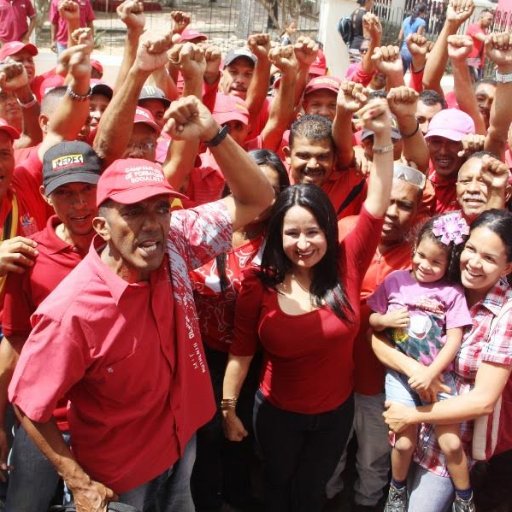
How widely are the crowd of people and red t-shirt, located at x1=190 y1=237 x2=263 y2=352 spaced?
1 cm

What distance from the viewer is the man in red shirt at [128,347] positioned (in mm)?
2240

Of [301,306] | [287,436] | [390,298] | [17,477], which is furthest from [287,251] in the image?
[17,477]

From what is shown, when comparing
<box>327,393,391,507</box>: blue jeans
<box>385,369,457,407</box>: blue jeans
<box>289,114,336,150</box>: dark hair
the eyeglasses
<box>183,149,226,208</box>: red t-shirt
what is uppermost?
<box>289,114,336,150</box>: dark hair

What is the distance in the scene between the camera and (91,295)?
228 centimetres

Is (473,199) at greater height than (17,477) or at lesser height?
greater

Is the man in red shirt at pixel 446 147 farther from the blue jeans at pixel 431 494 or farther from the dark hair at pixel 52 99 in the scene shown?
the dark hair at pixel 52 99

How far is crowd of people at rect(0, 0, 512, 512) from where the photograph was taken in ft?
7.86

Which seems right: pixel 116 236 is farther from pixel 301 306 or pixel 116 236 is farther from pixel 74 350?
pixel 301 306

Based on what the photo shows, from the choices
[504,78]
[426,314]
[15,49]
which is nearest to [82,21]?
[15,49]

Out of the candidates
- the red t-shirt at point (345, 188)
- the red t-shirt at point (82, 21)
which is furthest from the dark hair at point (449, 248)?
the red t-shirt at point (82, 21)

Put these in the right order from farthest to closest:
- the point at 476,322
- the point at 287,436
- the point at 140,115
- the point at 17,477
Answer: the point at 140,115 < the point at 287,436 < the point at 476,322 < the point at 17,477

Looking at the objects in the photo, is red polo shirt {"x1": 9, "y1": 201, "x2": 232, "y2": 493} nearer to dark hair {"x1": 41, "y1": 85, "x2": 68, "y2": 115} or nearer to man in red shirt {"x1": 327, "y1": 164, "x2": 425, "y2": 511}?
man in red shirt {"x1": 327, "y1": 164, "x2": 425, "y2": 511}

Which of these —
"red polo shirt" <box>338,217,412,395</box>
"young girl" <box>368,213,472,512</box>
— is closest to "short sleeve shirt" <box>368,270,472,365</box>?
"young girl" <box>368,213,472,512</box>

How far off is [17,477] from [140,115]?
1941 mm
